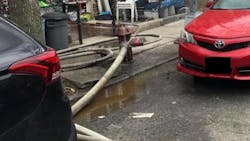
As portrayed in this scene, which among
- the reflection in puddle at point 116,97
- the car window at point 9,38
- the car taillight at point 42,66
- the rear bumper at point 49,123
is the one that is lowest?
the reflection in puddle at point 116,97

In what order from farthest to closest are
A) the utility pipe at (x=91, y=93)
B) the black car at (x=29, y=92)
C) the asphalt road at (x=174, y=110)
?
the utility pipe at (x=91, y=93), the asphalt road at (x=174, y=110), the black car at (x=29, y=92)

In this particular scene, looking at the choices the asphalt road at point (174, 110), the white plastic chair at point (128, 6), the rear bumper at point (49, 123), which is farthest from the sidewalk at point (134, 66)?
the rear bumper at point (49, 123)

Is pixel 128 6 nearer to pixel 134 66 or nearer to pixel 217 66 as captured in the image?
pixel 134 66

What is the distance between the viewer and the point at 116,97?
623 centimetres

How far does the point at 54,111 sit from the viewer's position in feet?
9.52

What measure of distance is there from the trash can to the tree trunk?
2.86 metres

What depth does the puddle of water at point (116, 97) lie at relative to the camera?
564cm

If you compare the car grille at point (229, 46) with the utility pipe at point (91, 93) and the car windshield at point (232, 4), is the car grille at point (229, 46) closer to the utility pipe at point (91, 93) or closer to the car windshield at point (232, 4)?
the car windshield at point (232, 4)

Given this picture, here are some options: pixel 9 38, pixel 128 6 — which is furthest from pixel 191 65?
pixel 128 6

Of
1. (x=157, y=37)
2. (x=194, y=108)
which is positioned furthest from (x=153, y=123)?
(x=157, y=37)

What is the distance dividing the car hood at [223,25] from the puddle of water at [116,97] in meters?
1.19

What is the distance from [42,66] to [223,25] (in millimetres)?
3787

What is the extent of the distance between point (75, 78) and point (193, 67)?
1966 millimetres

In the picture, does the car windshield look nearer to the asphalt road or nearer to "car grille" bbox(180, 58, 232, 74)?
A: the asphalt road
